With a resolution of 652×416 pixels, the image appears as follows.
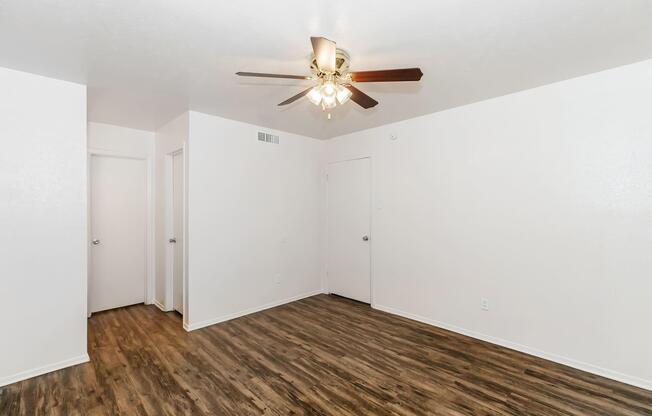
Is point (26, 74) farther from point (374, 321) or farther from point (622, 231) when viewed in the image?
point (622, 231)

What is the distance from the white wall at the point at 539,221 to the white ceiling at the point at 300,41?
0.38m

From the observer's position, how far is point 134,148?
431 centimetres

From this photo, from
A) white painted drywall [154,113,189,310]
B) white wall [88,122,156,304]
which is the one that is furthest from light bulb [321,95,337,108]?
white wall [88,122,156,304]

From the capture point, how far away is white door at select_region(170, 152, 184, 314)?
154 inches

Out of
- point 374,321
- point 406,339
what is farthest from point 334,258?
point 406,339

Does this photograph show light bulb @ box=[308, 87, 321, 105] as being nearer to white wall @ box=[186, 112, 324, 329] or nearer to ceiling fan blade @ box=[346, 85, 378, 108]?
ceiling fan blade @ box=[346, 85, 378, 108]

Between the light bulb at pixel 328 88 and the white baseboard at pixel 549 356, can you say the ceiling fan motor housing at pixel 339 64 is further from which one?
the white baseboard at pixel 549 356

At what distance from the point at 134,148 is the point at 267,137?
1906 mm

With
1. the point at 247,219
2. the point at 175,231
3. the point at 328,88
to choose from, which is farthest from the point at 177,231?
the point at 328,88

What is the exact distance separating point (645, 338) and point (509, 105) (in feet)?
7.46

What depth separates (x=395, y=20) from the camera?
1.82m

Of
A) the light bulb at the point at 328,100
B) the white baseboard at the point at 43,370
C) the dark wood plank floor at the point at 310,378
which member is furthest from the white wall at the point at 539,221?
the white baseboard at the point at 43,370

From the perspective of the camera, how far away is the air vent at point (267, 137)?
4199 mm

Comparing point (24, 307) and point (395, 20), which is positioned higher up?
point (395, 20)
